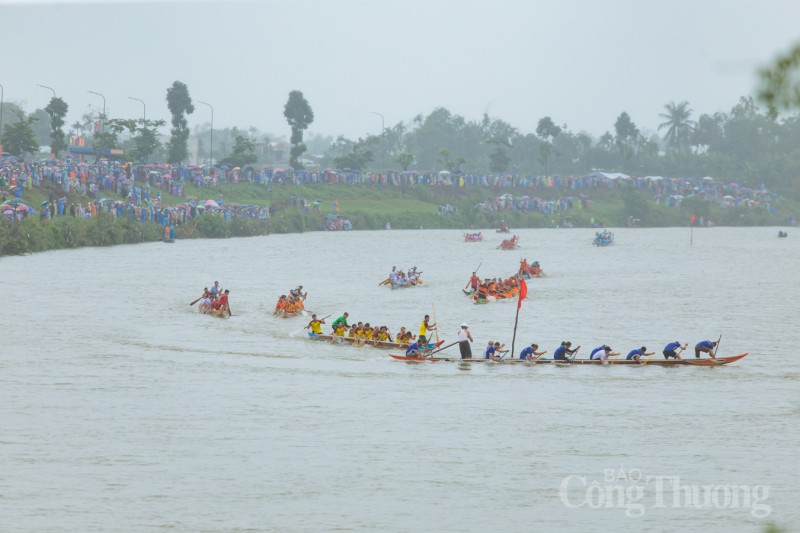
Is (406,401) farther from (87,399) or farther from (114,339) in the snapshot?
(114,339)

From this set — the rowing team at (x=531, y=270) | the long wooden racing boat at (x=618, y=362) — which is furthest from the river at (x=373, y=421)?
the rowing team at (x=531, y=270)

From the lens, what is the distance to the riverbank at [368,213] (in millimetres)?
69062

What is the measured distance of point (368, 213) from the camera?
103688mm

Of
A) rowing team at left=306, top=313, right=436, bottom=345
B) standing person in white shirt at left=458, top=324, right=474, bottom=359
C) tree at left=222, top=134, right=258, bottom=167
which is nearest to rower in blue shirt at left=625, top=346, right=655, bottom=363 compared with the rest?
standing person in white shirt at left=458, top=324, right=474, bottom=359

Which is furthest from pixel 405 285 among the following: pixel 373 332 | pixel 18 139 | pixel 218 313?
pixel 18 139

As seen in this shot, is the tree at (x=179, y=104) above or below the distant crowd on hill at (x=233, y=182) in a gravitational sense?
above

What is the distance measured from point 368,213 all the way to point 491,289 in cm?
5185

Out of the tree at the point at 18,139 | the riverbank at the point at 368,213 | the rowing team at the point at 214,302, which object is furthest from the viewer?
the tree at the point at 18,139

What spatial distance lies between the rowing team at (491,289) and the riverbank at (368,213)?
25574mm

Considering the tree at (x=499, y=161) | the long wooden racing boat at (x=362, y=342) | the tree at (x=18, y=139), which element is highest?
the tree at (x=499, y=161)

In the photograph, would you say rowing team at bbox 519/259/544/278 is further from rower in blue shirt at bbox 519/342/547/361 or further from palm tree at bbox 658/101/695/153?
palm tree at bbox 658/101/695/153

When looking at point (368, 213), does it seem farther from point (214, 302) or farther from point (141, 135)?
point (214, 302)

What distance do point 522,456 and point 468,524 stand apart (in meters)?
4.07

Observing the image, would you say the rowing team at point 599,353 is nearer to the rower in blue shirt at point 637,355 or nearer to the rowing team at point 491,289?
the rower in blue shirt at point 637,355
